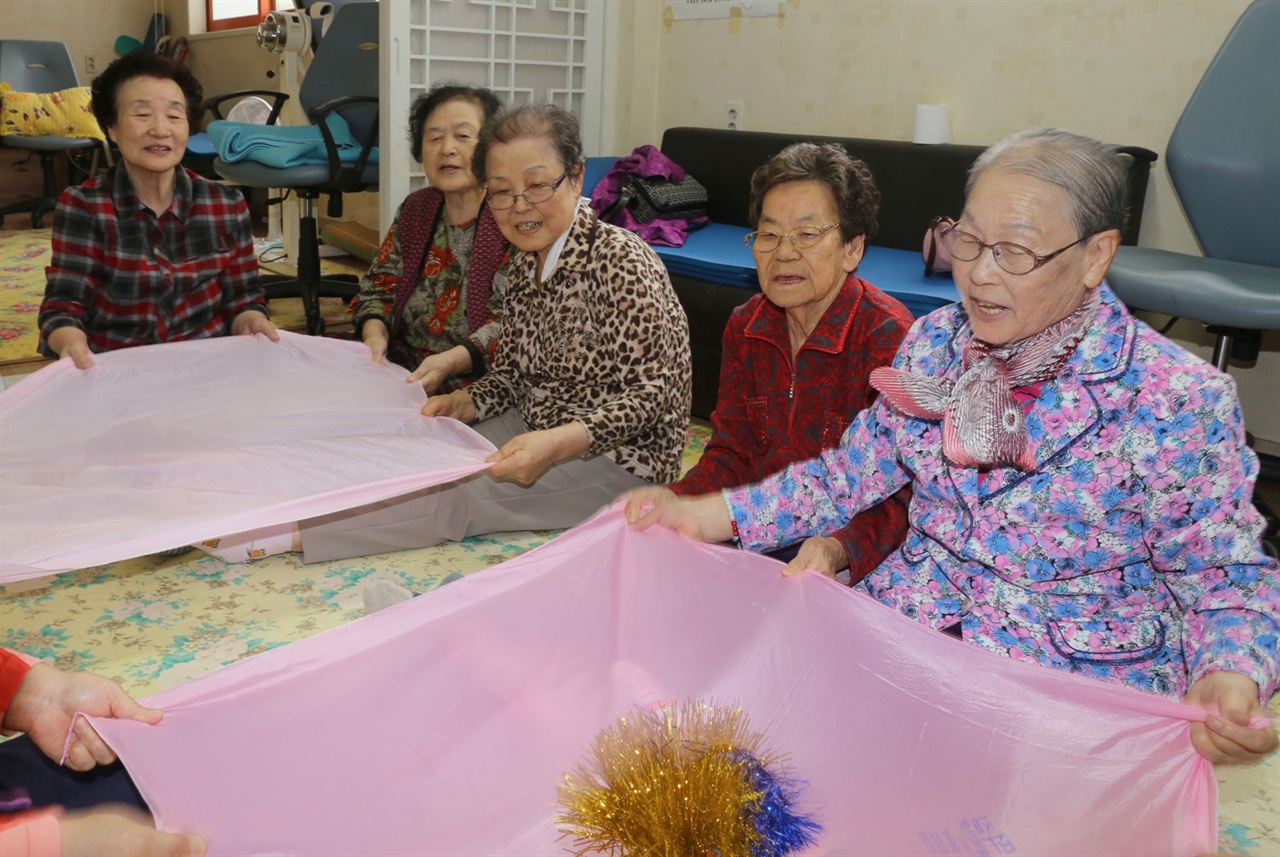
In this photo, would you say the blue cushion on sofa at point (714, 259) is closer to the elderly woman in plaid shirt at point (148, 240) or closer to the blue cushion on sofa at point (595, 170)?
the blue cushion on sofa at point (595, 170)

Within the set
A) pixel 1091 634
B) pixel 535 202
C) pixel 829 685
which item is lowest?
pixel 829 685

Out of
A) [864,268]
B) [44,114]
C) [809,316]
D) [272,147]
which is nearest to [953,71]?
[864,268]

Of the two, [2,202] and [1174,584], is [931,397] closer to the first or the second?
[1174,584]

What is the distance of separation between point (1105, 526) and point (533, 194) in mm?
→ 1303

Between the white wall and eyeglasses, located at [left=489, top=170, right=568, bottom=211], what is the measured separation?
6.57ft

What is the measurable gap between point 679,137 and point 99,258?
2374mm

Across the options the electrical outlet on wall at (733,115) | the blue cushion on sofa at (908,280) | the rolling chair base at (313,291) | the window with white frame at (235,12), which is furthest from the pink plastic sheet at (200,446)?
the window with white frame at (235,12)

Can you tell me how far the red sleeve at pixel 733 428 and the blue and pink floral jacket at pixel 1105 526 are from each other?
1.49 ft

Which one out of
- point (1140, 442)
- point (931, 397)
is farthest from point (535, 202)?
point (1140, 442)

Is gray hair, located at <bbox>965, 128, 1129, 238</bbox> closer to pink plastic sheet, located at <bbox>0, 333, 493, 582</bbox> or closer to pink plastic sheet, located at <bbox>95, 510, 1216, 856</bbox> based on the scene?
pink plastic sheet, located at <bbox>95, 510, 1216, 856</bbox>

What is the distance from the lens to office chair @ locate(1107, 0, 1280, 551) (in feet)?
8.44

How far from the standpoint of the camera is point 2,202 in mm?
6711

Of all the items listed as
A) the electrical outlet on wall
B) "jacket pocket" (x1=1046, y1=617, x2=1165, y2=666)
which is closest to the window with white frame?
the electrical outlet on wall

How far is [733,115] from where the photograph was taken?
4.35 meters
